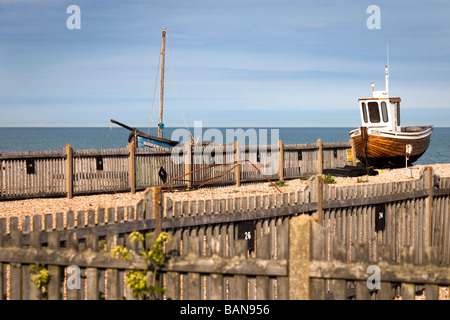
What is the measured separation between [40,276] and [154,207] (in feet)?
7.59

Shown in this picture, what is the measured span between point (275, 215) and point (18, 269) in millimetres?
4207

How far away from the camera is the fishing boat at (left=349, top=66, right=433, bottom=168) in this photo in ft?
92.4

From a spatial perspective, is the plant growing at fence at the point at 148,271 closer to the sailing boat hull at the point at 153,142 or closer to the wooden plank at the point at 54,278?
the wooden plank at the point at 54,278

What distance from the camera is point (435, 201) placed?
1048cm

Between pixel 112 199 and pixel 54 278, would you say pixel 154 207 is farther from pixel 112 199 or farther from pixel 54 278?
pixel 112 199

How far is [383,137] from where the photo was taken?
A: 2806cm

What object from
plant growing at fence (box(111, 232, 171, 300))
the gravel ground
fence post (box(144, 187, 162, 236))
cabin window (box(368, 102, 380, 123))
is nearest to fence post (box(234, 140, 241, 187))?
the gravel ground

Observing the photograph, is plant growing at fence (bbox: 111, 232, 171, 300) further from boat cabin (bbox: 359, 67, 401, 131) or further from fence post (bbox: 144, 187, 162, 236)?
boat cabin (bbox: 359, 67, 401, 131)

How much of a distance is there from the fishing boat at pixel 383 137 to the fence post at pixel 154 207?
21.5 m

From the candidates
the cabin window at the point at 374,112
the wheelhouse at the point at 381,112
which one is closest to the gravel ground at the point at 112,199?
the wheelhouse at the point at 381,112

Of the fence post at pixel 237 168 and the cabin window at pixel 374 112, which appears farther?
the cabin window at pixel 374 112

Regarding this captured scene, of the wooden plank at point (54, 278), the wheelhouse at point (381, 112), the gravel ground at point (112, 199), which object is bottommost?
the gravel ground at point (112, 199)

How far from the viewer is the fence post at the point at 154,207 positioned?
729 centimetres

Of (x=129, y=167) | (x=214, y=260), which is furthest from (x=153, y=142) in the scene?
(x=214, y=260)
